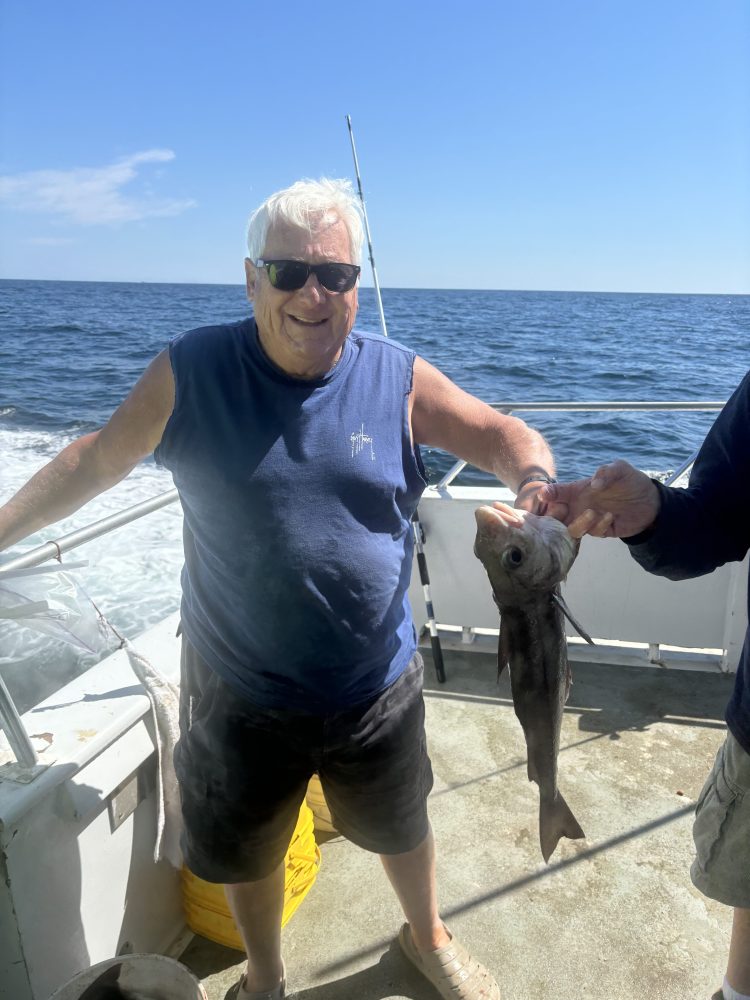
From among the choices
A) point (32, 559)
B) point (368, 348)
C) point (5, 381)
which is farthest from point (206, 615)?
point (5, 381)

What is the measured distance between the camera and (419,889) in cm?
233

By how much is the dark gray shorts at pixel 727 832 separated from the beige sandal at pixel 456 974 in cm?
89

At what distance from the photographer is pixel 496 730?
3.92 meters

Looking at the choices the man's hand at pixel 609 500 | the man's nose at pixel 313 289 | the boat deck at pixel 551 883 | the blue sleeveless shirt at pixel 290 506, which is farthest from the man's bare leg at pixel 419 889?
the man's nose at pixel 313 289

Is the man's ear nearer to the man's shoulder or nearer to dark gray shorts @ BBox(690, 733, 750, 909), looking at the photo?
the man's shoulder

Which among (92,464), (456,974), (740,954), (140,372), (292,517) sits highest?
(92,464)

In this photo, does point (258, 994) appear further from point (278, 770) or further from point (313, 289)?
point (313, 289)

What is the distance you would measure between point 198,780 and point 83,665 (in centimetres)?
463

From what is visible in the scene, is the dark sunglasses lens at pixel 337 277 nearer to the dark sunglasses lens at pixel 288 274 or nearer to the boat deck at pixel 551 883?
the dark sunglasses lens at pixel 288 274

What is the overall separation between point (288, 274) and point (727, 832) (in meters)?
1.86

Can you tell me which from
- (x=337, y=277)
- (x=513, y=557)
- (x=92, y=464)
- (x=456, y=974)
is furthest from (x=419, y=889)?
(x=337, y=277)

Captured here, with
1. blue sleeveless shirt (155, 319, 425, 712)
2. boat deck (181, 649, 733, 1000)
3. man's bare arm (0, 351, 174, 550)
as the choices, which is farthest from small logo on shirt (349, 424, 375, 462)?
boat deck (181, 649, 733, 1000)

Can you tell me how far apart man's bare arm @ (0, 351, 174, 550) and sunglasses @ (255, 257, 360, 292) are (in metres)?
0.37

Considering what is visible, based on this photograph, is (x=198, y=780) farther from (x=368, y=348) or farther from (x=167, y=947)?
(x=368, y=348)
